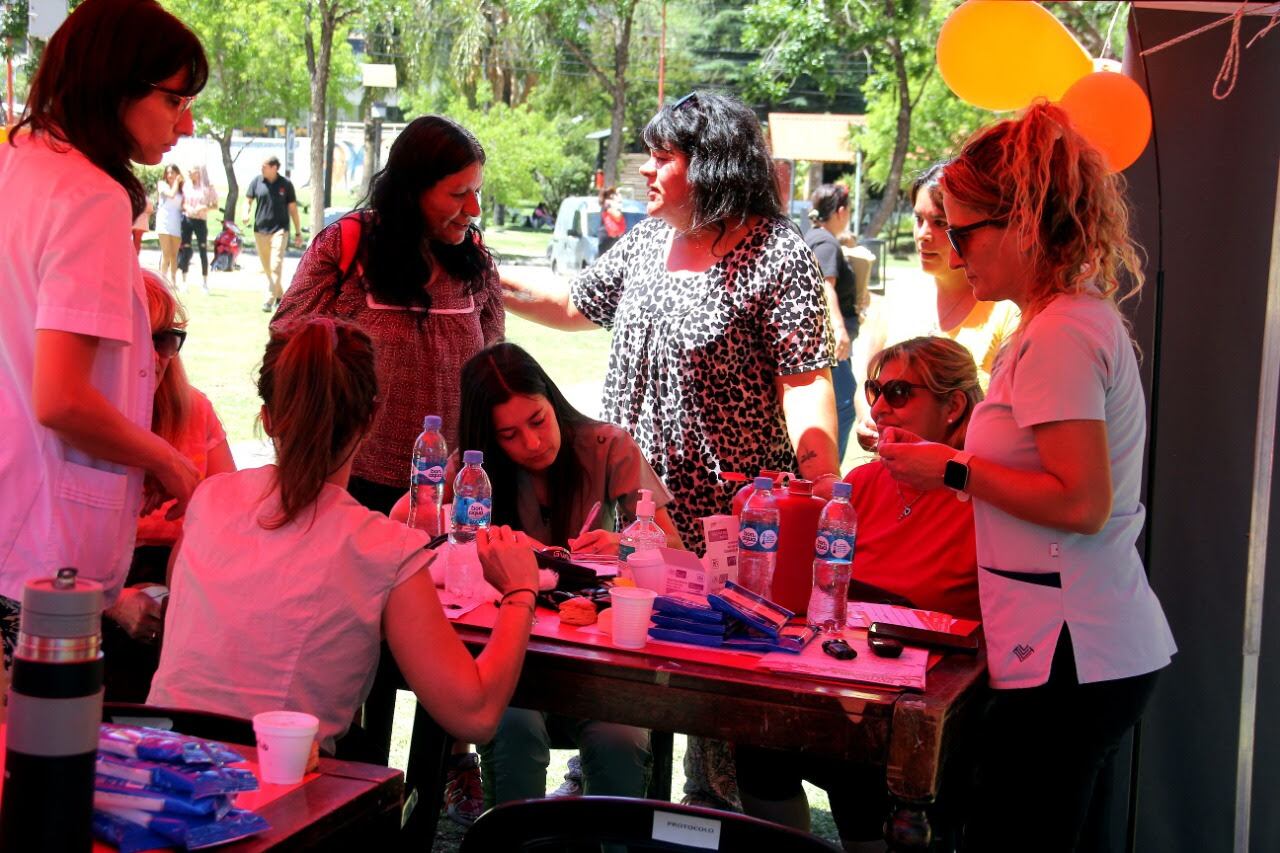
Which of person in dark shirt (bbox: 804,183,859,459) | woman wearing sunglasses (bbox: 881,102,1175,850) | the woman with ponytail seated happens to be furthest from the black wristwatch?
person in dark shirt (bbox: 804,183,859,459)

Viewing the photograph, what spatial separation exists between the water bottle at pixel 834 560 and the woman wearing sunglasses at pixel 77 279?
1.14 metres

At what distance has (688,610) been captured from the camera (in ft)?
7.36

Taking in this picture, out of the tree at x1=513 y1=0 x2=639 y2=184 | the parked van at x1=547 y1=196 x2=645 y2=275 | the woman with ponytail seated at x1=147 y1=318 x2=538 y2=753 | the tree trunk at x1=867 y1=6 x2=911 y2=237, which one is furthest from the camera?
the tree at x1=513 y1=0 x2=639 y2=184

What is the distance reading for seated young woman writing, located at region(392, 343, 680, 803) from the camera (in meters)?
2.74

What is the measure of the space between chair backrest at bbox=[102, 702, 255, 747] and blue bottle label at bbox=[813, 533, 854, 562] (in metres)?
1.07

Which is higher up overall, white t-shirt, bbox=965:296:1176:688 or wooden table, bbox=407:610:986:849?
white t-shirt, bbox=965:296:1176:688

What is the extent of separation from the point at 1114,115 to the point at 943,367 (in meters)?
0.65

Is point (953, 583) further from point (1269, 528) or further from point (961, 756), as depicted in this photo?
point (1269, 528)

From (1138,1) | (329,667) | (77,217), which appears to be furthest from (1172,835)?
(77,217)

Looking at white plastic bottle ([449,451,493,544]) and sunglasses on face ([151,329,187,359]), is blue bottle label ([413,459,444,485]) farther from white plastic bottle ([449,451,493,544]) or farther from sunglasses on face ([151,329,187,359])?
sunglasses on face ([151,329,187,359])

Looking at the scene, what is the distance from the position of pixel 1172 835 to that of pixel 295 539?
217 centimetres

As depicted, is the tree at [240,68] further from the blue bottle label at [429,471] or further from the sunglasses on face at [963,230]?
the sunglasses on face at [963,230]

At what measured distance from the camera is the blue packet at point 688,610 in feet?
7.30

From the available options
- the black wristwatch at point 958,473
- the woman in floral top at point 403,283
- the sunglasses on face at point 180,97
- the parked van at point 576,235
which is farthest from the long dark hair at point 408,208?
the parked van at point 576,235
